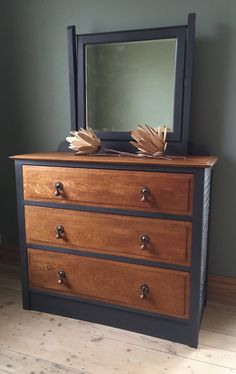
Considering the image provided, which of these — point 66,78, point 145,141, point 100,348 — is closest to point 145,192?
point 145,141

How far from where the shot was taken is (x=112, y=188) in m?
1.55

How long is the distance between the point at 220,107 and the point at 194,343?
121 centimetres

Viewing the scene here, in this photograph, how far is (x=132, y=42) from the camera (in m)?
1.81

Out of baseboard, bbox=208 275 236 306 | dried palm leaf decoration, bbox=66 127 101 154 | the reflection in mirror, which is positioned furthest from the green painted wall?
dried palm leaf decoration, bbox=66 127 101 154

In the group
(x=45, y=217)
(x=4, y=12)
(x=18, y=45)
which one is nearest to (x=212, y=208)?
(x=45, y=217)

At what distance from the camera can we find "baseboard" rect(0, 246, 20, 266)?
7.87 feet

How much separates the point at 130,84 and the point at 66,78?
1.51 feet

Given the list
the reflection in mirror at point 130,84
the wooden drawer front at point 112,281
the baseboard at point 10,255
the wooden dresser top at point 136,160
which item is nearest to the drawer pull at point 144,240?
the wooden drawer front at point 112,281

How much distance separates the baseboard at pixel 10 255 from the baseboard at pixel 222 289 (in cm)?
135

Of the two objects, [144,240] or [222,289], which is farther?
[222,289]

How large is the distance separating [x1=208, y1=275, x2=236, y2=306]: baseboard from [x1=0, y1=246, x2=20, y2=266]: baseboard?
1349 mm

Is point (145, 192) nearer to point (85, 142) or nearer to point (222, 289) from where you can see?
point (85, 142)

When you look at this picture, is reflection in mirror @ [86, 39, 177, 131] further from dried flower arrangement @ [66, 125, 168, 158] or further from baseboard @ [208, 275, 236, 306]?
baseboard @ [208, 275, 236, 306]

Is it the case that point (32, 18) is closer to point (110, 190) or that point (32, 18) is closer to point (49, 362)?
point (110, 190)
